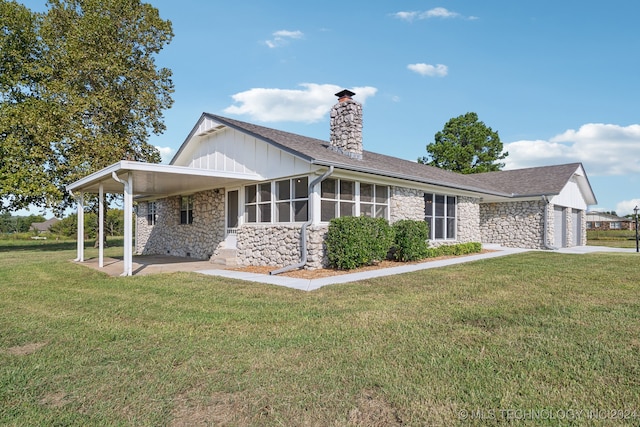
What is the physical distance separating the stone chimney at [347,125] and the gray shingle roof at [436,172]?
467mm

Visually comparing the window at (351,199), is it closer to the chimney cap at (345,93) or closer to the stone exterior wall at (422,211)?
the stone exterior wall at (422,211)

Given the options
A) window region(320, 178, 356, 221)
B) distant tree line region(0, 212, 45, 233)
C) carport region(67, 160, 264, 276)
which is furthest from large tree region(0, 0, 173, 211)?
distant tree line region(0, 212, 45, 233)

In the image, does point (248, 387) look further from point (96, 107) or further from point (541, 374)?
point (96, 107)

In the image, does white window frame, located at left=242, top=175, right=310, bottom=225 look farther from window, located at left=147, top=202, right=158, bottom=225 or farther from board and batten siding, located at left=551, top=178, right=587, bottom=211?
board and batten siding, located at left=551, top=178, right=587, bottom=211

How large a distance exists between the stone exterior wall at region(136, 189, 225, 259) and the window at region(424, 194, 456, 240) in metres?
7.63

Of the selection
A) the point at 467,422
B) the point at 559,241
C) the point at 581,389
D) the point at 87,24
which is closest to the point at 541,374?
the point at 581,389

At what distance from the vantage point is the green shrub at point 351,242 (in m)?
9.18

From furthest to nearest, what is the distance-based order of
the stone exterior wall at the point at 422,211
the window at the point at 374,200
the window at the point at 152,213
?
the window at the point at 152,213 < the stone exterior wall at the point at 422,211 < the window at the point at 374,200

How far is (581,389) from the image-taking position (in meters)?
2.75

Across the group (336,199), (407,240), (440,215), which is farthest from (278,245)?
(440,215)

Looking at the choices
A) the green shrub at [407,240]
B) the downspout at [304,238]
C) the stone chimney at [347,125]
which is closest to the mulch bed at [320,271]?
the downspout at [304,238]

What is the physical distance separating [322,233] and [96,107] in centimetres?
1704

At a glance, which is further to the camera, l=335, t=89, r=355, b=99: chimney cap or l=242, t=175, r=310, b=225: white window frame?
l=335, t=89, r=355, b=99: chimney cap

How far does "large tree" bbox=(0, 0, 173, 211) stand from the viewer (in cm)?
1838
